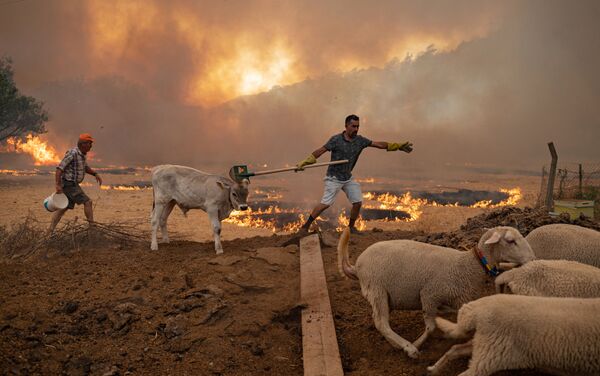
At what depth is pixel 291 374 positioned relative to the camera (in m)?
4.55

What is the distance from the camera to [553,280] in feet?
13.1

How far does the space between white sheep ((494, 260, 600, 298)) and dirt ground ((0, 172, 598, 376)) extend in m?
0.76

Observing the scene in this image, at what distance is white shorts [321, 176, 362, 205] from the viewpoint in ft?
28.7

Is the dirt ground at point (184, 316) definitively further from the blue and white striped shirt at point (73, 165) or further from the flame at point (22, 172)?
the flame at point (22, 172)

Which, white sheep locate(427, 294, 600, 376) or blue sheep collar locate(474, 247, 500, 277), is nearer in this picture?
white sheep locate(427, 294, 600, 376)

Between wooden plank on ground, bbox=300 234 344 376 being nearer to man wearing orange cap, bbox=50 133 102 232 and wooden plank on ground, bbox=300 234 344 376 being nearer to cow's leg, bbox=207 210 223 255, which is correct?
cow's leg, bbox=207 210 223 255

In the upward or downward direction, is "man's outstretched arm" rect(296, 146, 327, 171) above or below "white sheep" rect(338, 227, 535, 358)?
above

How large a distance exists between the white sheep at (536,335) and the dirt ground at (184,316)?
2.26 feet

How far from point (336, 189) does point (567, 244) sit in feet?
14.9

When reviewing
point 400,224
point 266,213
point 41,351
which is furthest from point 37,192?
point 41,351

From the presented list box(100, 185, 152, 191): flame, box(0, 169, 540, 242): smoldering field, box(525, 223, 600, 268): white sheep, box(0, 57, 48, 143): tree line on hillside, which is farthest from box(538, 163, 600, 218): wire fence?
box(0, 57, 48, 143): tree line on hillside

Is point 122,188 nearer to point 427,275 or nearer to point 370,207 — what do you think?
point 370,207

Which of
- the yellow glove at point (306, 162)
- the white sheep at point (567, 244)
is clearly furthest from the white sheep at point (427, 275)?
the yellow glove at point (306, 162)

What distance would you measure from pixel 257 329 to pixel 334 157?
14.4 feet
